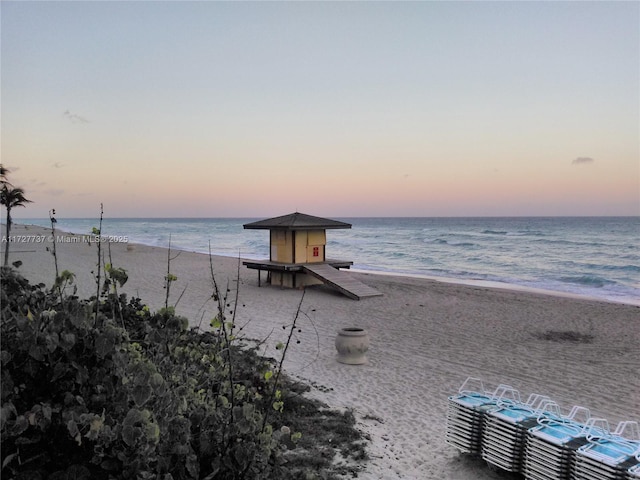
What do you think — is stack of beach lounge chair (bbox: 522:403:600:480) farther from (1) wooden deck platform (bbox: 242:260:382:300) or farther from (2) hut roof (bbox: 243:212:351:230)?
(2) hut roof (bbox: 243:212:351:230)

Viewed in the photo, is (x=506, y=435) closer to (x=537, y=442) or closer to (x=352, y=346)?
(x=537, y=442)

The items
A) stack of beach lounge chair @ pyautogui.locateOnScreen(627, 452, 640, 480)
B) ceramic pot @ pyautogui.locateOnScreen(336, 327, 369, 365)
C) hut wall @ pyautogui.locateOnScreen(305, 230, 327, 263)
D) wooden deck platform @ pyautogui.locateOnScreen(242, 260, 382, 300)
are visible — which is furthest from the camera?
hut wall @ pyautogui.locateOnScreen(305, 230, 327, 263)

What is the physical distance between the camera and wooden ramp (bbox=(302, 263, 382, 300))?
1448cm

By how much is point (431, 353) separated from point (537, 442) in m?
5.10

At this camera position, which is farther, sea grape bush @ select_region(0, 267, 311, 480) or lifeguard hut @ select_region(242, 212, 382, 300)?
lifeguard hut @ select_region(242, 212, 382, 300)

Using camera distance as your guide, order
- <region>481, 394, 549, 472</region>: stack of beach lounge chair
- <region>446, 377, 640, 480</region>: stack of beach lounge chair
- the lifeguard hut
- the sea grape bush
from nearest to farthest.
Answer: the sea grape bush < <region>446, 377, 640, 480</region>: stack of beach lounge chair < <region>481, 394, 549, 472</region>: stack of beach lounge chair < the lifeguard hut

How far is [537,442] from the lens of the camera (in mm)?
3754

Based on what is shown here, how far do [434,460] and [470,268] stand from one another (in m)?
25.6

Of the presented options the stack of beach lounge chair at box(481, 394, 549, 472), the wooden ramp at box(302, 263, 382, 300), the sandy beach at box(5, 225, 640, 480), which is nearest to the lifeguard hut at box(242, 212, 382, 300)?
the wooden ramp at box(302, 263, 382, 300)

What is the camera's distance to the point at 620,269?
28.6 meters

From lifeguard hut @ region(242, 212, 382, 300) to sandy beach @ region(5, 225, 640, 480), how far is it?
614mm

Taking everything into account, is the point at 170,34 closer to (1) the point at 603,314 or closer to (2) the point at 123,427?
(2) the point at 123,427

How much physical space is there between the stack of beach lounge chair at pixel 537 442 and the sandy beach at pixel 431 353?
1.03ft

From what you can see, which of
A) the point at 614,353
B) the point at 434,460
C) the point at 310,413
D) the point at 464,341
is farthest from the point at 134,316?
the point at 614,353
